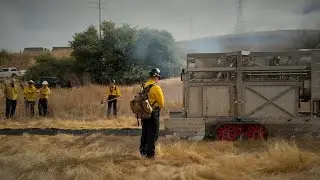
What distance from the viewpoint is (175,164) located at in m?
9.18

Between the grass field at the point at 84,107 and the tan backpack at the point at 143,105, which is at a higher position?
the tan backpack at the point at 143,105

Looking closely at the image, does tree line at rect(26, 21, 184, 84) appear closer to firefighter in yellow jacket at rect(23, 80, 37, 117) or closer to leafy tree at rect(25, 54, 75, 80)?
leafy tree at rect(25, 54, 75, 80)

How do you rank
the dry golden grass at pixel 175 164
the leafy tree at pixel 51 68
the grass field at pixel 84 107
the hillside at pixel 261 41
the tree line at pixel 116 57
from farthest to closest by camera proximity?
the leafy tree at pixel 51 68 → the tree line at pixel 116 57 → the hillside at pixel 261 41 → the grass field at pixel 84 107 → the dry golden grass at pixel 175 164

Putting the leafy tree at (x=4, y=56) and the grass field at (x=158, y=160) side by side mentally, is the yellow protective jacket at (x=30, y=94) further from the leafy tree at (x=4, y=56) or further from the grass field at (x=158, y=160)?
the leafy tree at (x=4, y=56)

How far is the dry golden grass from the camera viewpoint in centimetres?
802

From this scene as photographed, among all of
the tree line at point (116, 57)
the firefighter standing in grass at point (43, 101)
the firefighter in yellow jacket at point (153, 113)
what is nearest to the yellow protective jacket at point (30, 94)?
the firefighter standing in grass at point (43, 101)

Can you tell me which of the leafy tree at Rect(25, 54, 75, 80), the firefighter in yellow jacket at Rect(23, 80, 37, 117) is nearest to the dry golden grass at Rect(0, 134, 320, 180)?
the firefighter in yellow jacket at Rect(23, 80, 37, 117)

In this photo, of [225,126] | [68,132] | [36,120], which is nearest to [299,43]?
[225,126]

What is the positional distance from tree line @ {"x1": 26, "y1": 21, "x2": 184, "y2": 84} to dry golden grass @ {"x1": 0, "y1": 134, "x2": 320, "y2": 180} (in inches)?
1127

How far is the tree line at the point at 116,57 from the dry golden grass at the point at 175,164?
28.6m

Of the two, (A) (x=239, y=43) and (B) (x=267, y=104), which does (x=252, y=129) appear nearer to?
(B) (x=267, y=104)

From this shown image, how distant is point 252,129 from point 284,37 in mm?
10093

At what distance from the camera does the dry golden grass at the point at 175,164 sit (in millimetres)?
8016

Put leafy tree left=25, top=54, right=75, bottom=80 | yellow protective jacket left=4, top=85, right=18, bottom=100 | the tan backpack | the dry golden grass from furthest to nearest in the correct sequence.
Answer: leafy tree left=25, top=54, right=75, bottom=80, yellow protective jacket left=4, top=85, right=18, bottom=100, the tan backpack, the dry golden grass
